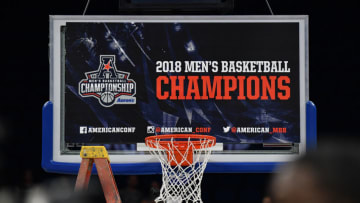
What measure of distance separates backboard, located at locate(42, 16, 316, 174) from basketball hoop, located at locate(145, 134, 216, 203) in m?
0.13

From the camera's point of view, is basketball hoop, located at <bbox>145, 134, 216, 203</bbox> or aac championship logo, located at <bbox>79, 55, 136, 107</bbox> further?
aac championship logo, located at <bbox>79, 55, 136, 107</bbox>

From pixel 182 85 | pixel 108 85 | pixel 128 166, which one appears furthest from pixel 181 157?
pixel 108 85

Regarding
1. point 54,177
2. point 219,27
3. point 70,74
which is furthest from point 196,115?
point 54,177

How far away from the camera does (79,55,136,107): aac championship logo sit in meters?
3.95

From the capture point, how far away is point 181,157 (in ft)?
11.9

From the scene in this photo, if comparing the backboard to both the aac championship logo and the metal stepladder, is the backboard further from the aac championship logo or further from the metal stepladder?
the metal stepladder

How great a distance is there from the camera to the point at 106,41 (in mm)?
3986

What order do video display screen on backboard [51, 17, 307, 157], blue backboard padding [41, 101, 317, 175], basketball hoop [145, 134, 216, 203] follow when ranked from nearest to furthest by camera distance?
basketball hoop [145, 134, 216, 203], blue backboard padding [41, 101, 317, 175], video display screen on backboard [51, 17, 307, 157]

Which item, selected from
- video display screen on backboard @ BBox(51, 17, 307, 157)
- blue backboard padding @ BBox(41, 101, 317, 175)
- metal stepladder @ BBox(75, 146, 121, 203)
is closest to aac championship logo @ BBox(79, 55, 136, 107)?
video display screen on backboard @ BBox(51, 17, 307, 157)

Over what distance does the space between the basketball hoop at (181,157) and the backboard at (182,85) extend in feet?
0.44

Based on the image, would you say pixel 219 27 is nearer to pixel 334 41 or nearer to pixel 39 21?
pixel 334 41

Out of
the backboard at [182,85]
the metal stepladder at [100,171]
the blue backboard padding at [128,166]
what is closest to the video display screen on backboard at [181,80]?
the backboard at [182,85]

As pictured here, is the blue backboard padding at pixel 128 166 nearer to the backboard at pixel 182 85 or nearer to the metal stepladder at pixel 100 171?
the backboard at pixel 182 85

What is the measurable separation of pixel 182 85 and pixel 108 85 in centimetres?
60
